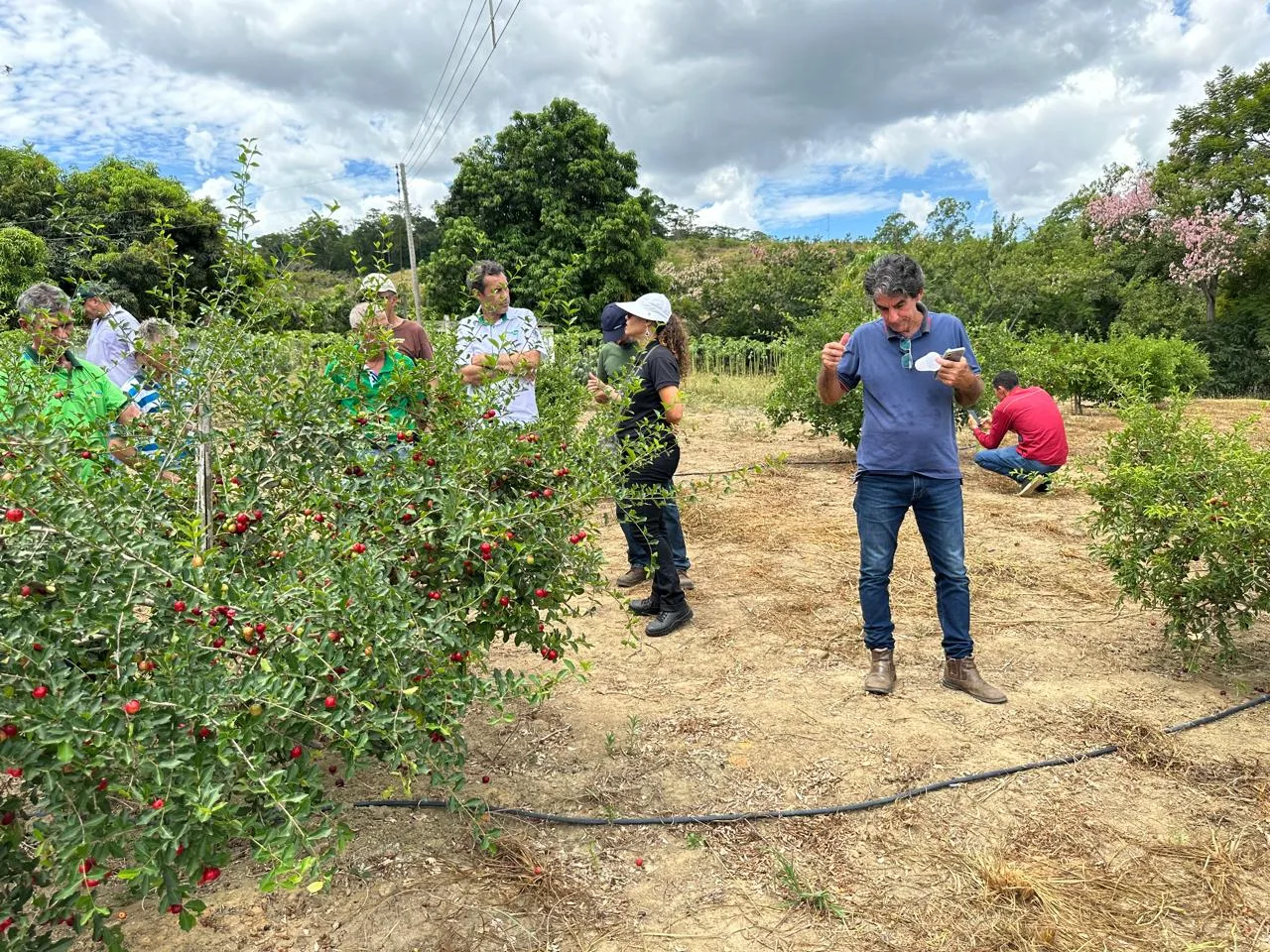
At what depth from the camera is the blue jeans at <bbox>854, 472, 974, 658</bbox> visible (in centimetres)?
319

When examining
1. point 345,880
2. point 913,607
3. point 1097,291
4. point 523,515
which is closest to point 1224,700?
point 913,607

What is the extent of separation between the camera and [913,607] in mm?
4473

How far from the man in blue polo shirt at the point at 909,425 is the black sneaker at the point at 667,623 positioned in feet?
3.59

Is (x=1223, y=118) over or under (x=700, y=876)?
over

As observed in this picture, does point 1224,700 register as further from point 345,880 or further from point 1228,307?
point 1228,307

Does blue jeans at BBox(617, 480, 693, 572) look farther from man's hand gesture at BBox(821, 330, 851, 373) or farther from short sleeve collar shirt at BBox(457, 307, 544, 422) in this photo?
man's hand gesture at BBox(821, 330, 851, 373)

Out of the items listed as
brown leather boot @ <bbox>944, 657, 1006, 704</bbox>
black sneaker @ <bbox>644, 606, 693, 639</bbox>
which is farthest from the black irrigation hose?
black sneaker @ <bbox>644, 606, 693, 639</bbox>

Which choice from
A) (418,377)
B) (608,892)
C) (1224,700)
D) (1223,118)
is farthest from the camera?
(1223,118)

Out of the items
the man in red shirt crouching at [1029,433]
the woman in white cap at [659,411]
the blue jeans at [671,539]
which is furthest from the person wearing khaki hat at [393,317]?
the man in red shirt crouching at [1029,433]

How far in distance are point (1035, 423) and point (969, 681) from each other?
13.3ft

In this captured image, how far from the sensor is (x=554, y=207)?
856 inches

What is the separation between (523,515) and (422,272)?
23.0m

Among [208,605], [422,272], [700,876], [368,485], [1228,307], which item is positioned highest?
[422,272]

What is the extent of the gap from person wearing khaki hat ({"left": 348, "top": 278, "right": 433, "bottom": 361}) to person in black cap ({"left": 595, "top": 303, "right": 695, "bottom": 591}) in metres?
0.87
